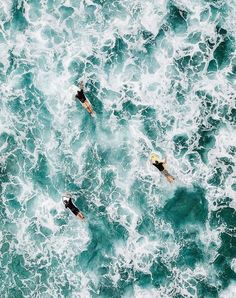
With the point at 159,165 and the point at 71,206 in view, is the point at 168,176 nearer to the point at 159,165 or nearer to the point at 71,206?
the point at 159,165

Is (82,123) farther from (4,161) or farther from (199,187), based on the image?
(199,187)

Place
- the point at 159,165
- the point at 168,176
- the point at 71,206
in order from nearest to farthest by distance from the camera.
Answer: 1. the point at 159,165
2. the point at 168,176
3. the point at 71,206

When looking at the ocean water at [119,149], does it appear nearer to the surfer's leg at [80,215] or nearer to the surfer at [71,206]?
the surfer's leg at [80,215]

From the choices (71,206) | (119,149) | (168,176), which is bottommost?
(71,206)

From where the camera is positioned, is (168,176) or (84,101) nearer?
(168,176)

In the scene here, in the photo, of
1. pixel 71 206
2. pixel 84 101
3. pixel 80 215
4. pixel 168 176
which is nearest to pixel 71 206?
pixel 71 206

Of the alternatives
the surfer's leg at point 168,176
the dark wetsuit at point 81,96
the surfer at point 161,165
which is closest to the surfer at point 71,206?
the surfer at point 161,165
